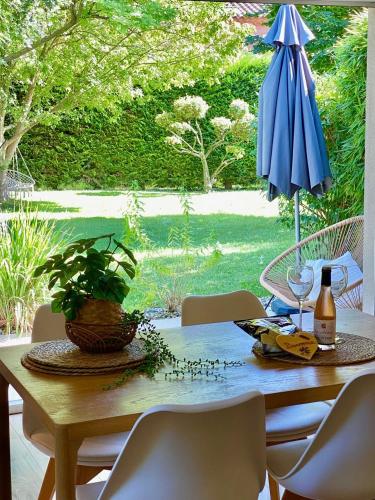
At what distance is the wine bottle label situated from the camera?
268 centimetres

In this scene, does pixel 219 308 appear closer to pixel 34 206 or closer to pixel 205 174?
pixel 34 206

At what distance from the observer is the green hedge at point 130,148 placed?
588cm

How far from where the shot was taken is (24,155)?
18.5 feet

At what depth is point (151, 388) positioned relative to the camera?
235cm

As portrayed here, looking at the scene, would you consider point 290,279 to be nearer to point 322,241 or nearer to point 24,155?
point 322,241

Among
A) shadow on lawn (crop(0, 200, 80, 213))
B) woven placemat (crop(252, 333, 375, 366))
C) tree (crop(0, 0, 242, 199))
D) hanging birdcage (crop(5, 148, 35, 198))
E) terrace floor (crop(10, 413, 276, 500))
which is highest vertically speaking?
tree (crop(0, 0, 242, 199))

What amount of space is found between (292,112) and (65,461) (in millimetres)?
3978

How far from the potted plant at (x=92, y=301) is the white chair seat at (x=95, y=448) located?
336 millimetres

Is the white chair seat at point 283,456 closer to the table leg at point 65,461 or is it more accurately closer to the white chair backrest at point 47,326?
the table leg at point 65,461

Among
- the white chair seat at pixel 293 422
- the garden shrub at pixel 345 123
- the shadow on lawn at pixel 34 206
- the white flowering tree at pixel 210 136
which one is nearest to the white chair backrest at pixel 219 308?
the white chair seat at pixel 293 422

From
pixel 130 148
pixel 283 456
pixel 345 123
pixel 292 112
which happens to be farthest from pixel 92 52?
pixel 283 456

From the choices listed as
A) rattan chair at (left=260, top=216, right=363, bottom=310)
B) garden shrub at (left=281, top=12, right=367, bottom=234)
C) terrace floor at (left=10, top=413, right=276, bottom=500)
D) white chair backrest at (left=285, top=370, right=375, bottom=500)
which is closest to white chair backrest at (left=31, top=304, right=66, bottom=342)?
terrace floor at (left=10, top=413, right=276, bottom=500)

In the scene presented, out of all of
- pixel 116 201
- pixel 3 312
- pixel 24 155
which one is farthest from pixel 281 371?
pixel 116 201

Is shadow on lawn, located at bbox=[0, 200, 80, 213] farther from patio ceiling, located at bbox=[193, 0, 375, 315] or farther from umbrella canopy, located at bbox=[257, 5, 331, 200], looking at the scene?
patio ceiling, located at bbox=[193, 0, 375, 315]
